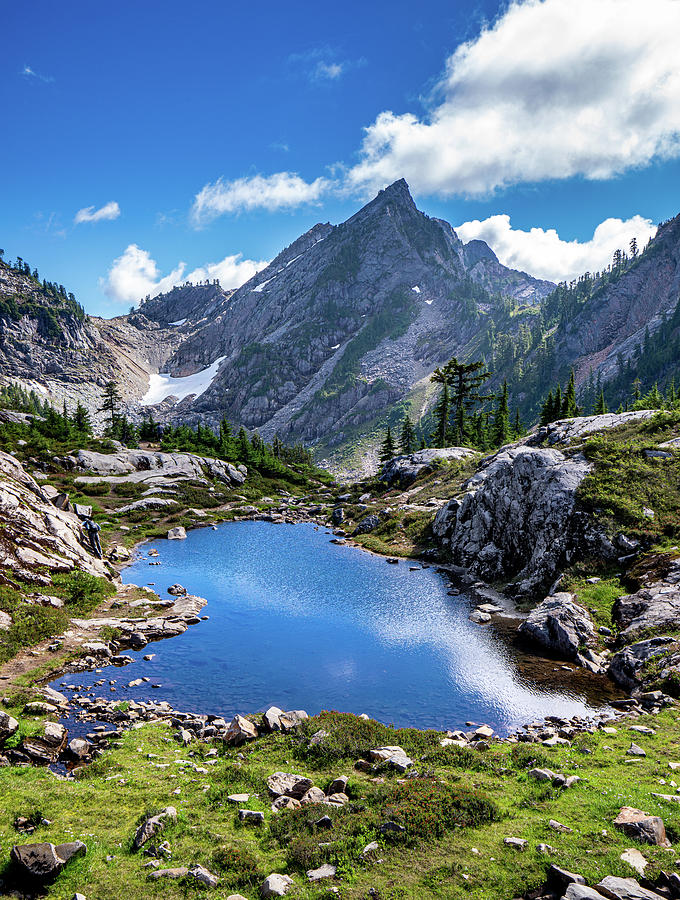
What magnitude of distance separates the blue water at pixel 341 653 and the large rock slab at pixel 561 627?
191 centimetres

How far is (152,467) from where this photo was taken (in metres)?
95.6

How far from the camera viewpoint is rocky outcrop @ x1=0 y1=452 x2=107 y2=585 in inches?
1357

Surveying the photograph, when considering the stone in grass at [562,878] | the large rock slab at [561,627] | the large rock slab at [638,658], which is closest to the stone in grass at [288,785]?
the stone in grass at [562,878]

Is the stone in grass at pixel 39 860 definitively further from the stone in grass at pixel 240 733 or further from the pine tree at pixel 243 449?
the pine tree at pixel 243 449

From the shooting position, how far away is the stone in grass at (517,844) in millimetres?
12258

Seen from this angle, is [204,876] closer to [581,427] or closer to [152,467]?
[581,427]

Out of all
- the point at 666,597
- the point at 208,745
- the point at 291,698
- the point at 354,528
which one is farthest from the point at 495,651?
the point at 354,528

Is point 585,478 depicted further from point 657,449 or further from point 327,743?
point 327,743

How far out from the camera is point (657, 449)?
44.5 m

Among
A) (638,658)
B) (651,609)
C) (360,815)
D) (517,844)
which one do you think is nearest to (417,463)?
(651,609)

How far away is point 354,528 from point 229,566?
24.0 metres

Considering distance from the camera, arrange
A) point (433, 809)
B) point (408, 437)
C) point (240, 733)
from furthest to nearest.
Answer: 1. point (408, 437)
2. point (240, 733)
3. point (433, 809)

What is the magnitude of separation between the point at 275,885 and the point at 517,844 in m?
6.31

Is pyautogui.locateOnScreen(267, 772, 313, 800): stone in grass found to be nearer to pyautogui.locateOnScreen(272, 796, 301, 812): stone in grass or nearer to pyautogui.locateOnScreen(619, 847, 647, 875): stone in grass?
pyautogui.locateOnScreen(272, 796, 301, 812): stone in grass
